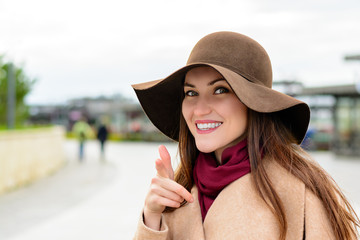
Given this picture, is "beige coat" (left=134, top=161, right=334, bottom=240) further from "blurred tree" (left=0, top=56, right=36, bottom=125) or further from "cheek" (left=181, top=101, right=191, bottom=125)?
"blurred tree" (left=0, top=56, right=36, bottom=125)

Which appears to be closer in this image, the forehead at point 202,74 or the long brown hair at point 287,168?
A: the long brown hair at point 287,168

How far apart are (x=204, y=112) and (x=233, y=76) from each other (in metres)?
0.21

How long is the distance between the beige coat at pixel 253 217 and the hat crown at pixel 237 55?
35 cm

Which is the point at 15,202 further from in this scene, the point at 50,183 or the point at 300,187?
the point at 300,187

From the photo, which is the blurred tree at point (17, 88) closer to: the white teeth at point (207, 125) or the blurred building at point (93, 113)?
the white teeth at point (207, 125)

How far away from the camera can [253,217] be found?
1.54 m

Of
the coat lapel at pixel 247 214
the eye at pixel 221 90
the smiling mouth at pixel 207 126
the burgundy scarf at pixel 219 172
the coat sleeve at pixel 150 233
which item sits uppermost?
the eye at pixel 221 90

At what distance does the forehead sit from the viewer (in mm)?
1656

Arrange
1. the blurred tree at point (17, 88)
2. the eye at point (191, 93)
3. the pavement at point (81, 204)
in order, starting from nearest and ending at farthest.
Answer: the eye at point (191, 93) → the pavement at point (81, 204) → the blurred tree at point (17, 88)

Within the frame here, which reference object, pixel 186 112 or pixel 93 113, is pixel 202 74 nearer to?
pixel 186 112

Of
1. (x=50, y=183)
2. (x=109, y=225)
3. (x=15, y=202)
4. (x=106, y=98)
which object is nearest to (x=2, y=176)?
(x=15, y=202)

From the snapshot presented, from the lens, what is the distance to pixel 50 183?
35.3 feet

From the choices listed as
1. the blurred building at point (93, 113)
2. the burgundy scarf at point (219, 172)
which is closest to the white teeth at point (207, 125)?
the burgundy scarf at point (219, 172)

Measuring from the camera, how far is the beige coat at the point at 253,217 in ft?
4.91
